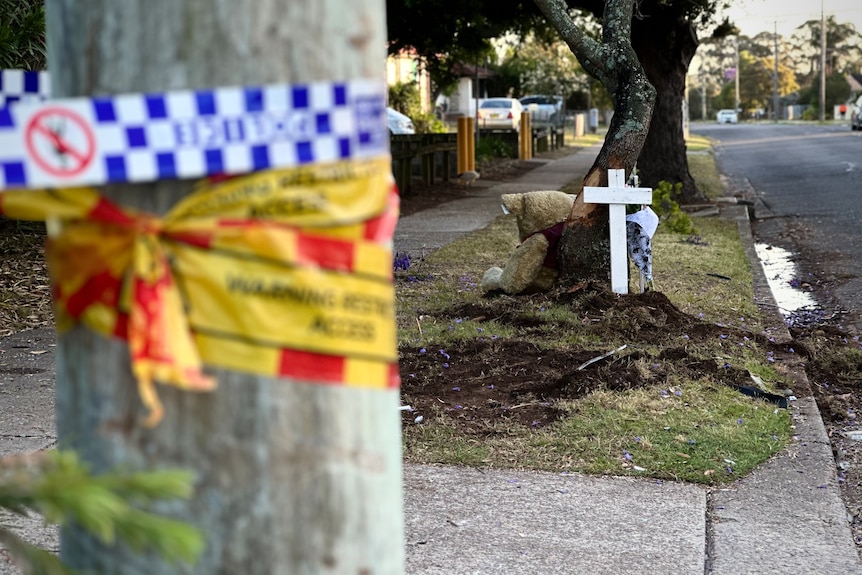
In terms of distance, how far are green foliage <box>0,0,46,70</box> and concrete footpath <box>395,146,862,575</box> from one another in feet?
18.2

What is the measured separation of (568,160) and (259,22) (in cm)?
2768

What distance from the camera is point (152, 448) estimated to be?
4.75 feet

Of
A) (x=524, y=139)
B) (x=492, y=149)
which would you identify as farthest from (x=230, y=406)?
(x=524, y=139)

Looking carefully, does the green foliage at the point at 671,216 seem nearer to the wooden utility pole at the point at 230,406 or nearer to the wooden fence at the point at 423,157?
the wooden fence at the point at 423,157

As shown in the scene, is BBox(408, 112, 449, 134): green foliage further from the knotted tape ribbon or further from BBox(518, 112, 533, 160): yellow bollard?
the knotted tape ribbon

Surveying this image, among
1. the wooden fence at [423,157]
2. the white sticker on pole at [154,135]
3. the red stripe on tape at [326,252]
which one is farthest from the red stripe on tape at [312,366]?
the wooden fence at [423,157]

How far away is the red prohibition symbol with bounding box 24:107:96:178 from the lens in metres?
1.41

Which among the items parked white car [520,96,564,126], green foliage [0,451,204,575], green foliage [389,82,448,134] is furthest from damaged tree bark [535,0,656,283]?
parked white car [520,96,564,126]

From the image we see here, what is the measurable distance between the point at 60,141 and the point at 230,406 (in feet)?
1.37

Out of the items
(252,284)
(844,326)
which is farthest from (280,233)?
(844,326)

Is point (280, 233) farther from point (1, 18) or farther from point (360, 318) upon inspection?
point (1, 18)

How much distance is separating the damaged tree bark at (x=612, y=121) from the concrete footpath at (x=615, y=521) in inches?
112

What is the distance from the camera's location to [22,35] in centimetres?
859

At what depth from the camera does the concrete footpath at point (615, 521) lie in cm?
367
